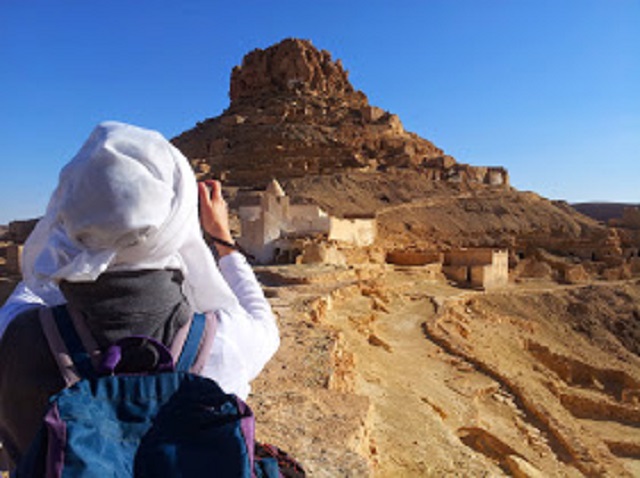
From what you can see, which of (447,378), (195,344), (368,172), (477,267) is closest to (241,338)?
(195,344)

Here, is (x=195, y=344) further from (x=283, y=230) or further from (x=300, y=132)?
(x=300, y=132)

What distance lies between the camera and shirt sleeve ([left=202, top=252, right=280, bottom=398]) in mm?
1433

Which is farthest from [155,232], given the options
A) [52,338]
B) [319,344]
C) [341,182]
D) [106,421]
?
[341,182]

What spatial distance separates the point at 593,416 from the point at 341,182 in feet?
79.0

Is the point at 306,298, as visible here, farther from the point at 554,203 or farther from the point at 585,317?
the point at 554,203

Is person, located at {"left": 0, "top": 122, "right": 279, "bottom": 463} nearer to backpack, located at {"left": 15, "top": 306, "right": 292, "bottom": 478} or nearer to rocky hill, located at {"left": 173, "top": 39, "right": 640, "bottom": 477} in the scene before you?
backpack, located at {"left": 15, "top": 306, "right": 292, "bottom": 478}

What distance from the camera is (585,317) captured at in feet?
60.1

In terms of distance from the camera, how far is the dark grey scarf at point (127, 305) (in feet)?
4.31

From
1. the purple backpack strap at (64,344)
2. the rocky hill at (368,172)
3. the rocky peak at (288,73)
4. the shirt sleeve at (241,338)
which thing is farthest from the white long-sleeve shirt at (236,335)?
the rocky peak at (288,73)

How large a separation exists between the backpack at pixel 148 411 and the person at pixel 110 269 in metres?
0.05

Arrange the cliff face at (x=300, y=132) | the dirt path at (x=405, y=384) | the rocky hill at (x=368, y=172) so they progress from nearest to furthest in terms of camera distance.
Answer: the dirt path at (x=405, y=384)
the rocky hill at (x=368, y=172)
the cliff face at (x=300, y=132)

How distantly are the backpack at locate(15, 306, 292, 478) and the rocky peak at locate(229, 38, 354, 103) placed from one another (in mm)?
54758

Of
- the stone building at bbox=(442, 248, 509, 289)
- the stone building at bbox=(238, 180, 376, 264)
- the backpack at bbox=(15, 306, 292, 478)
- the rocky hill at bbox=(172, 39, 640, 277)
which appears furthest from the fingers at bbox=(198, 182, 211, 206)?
the rocky hill at bbox=(172, 39, 640, 277)

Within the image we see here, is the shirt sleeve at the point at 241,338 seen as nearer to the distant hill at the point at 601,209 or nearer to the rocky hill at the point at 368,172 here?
the rocky hill at the point at 368,172
